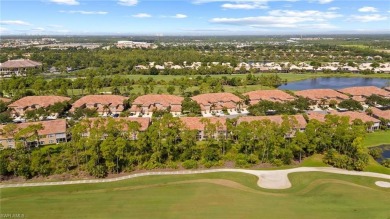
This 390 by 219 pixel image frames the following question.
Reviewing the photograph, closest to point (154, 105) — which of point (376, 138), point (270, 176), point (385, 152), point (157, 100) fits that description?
point (157, 100)

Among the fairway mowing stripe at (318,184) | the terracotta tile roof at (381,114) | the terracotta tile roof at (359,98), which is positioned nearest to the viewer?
the fairway mowing stripe at (318,184)

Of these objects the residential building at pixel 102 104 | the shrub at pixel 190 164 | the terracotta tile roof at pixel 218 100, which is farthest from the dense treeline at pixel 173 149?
the terracotta tile roof at pixel 218 100

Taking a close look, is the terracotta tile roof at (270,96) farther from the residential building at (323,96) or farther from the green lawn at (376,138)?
the green lawn at (376,138)

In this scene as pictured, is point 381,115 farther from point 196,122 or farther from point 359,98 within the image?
point 196,122

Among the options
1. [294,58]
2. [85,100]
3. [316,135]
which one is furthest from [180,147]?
[294,58]

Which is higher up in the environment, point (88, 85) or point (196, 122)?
point (88, 85)

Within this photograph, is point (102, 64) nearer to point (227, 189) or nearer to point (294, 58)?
point (294, 58)
